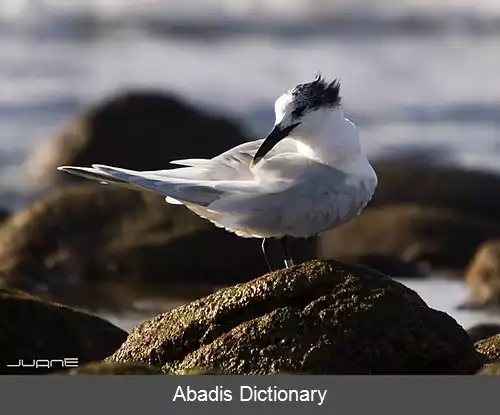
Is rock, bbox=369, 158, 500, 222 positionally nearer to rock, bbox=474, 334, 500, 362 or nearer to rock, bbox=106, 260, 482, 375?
rock, bbox=474, 334, 500, 362

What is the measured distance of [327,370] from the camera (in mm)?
3156

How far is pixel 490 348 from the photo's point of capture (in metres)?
3.59

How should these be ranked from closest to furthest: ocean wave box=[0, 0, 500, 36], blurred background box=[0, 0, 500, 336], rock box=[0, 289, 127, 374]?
rock box=[0, 289, 127, 374] < blurred background box=[0, 0, 500, 336] < ocean wave box=[0, 0, 500, 36]

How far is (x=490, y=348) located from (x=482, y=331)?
0.99 meters

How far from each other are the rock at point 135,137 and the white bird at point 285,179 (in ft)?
10.7

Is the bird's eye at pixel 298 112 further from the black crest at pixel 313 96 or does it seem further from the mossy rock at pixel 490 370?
the mossy rock at pixel 490 370

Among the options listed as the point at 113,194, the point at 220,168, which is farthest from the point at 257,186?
the point at 113,194

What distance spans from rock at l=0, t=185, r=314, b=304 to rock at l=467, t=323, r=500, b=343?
1.33 m

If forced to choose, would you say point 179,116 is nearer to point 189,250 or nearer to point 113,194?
point 113,194

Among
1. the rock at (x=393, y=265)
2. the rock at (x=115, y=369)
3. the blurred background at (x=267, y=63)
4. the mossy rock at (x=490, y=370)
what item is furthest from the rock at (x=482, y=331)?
the blurred background at (x=267, y=63)

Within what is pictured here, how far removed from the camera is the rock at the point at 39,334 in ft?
12.3

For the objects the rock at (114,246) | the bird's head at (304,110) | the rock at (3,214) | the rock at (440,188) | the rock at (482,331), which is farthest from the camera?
the rock at (440,188)

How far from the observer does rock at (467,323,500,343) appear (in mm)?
4469

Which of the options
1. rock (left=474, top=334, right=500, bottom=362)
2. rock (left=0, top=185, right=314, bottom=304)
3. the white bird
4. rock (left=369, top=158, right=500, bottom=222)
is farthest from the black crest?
rock (left=369, top=158, right=500, bottom=222)
